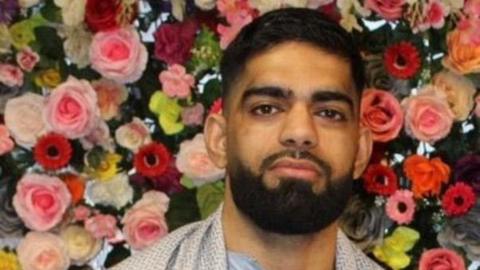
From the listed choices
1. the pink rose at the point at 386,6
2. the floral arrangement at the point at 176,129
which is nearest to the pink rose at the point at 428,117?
the floral arrangement at the point at 176,129

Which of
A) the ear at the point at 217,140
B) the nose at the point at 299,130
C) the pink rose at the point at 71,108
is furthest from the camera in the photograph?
the pink rose at the point at 71,108

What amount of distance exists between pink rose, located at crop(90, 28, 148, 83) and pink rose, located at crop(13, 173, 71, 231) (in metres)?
0.20

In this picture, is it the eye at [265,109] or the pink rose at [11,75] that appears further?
the pink rose at [11,75]

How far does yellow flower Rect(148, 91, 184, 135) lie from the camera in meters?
1.73

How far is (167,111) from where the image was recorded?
1729 mm

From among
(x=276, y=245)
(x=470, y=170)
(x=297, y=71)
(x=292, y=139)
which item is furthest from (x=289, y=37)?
(x=470, y=170)

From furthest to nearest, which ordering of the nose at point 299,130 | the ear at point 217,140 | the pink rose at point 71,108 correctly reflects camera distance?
1. the pink rose at point 71,108
2. the ear at point 217,140
3. the nose at point 299,130

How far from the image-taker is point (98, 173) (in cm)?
A: 173

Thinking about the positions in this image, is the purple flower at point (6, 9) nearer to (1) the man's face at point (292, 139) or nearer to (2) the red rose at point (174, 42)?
(2) the red rose at point (174, 42)

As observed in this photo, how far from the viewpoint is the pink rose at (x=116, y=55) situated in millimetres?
1693

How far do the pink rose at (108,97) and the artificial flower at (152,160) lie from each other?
8 cm

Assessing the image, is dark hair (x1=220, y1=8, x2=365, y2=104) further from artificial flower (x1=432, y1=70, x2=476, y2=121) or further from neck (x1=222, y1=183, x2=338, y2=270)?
artificial flower (x1=432, y1=70, x2=476, y2=121)

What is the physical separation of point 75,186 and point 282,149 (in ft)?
1.66

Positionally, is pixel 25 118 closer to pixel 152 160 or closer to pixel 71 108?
pixel 71 108
